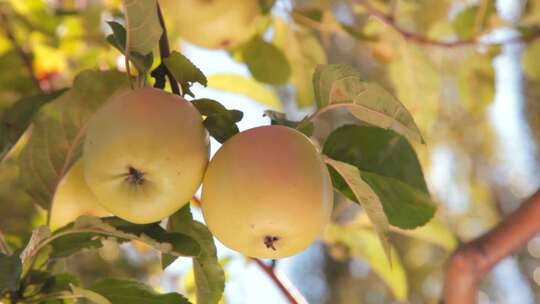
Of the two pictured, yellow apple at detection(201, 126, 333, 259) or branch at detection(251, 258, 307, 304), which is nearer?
yellow apple at detection(201, 126, 333, 259)

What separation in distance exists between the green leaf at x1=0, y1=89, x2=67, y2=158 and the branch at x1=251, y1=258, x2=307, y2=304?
0.94ft

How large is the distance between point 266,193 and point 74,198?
0.32 m

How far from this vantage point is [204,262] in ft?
2.05

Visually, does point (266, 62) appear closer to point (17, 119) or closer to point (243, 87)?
point (243, 87)

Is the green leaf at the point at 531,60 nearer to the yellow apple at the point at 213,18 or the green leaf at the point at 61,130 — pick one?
the yellow apple at the point at 213,18

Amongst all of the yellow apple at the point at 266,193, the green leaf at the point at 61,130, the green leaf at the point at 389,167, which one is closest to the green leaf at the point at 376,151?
the green leaf at the point at 389,167

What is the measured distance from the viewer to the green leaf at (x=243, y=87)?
1214 mm

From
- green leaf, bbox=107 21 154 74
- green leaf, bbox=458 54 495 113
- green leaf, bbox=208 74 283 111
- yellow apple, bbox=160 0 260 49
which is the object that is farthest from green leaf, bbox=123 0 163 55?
green leaf, bbox=458 54 495 113

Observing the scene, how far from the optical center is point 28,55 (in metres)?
1.27

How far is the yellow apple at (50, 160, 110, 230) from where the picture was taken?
2.48 feet

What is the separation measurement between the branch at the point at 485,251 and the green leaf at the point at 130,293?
Answer: 347 mm

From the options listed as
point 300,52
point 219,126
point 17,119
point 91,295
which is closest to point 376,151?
point 219,126

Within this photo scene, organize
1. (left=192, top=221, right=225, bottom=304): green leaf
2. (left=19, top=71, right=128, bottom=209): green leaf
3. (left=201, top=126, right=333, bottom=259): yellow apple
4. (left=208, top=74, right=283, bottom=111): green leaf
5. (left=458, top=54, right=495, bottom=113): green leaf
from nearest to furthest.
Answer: (left=201, top=126, right=333, bottom=259): yellow apple < (left=192, top=221, right=225, bottom=304): green leaf < (left=19, top=71, right=128, bottom=209): green leaf < (left=208, top=74, right=283, bottom=111): green leaf < (left=458, top=54, right=495, bottom=113): green leaf

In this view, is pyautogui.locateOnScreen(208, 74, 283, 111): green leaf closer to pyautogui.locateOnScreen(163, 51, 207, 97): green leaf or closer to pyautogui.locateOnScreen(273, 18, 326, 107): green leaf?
pyautogui.locateOnScreen(273, 18, 326, 107): green leaf
